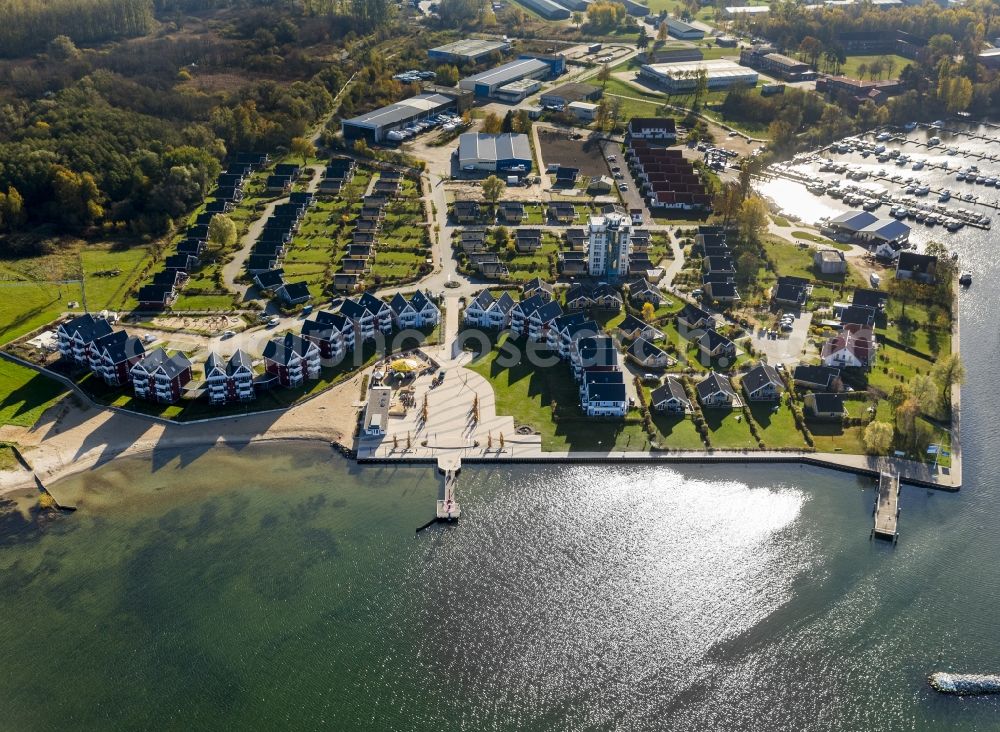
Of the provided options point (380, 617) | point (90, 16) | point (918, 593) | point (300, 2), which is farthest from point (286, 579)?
point (300, 2)

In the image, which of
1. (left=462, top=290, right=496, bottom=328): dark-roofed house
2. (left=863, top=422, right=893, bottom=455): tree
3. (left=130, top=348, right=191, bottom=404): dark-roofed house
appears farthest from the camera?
(left=462, top=290, right=496, bottom=328): dark-roofed house

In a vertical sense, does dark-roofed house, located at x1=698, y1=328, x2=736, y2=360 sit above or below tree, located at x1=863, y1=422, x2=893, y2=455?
above

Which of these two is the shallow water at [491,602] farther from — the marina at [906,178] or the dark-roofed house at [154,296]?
the marina at [906,178]

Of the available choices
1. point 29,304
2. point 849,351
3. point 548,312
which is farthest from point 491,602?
point 29,304

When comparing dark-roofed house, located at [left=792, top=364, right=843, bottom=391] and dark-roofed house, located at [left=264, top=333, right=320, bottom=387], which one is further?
dark-roofed house, located at [left=792, top=364, right=843, bottom=391]

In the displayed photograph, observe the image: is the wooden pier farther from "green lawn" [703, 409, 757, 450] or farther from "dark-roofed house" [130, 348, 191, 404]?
"dark-roofed house" [130, 348, 191, 404]

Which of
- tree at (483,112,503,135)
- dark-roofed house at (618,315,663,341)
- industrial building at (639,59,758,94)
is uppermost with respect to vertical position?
industrial building at (639,59,758,94)

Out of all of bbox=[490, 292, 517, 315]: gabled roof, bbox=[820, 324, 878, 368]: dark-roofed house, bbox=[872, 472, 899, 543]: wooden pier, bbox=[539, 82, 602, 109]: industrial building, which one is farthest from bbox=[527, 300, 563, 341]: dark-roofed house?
bbox=[539, 82, 602, 109]: industrial building
